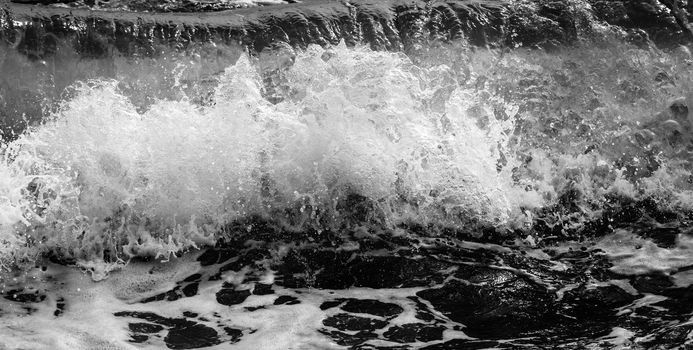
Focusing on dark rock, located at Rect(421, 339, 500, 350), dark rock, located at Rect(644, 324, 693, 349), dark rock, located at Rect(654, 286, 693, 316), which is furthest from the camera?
dark rock, located at Rect(654, 286, 693, 316)

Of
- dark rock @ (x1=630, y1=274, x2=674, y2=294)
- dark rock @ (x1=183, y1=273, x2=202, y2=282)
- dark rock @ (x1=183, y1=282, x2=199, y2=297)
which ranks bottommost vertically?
dark rock @ (x1=183, y1=282, x2=199, y2=297)

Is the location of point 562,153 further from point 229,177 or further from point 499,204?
point 229,177

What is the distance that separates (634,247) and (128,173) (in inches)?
129

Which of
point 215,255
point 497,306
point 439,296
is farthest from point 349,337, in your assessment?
point 215,255

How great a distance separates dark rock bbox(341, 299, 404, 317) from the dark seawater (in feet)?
0.04

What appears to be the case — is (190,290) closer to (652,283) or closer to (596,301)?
(596,301)

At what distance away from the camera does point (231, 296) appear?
473 cm

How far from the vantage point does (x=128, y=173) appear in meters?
5.49

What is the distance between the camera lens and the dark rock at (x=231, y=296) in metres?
4.67

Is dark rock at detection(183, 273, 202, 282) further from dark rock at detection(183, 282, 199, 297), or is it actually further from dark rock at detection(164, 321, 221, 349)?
dark rock at detection(164, 321, 221, 349)

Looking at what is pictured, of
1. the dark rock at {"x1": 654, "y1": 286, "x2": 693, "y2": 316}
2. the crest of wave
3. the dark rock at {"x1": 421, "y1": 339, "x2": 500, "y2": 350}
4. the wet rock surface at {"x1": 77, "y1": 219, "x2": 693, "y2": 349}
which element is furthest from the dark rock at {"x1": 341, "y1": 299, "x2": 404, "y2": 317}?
the dark rock at {"x1": 654, "y1": 286, "x2": 693, "y2": 316}

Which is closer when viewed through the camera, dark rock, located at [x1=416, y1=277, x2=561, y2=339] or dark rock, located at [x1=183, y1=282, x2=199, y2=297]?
dark rock, located at [x1=416, y1=277, x2=561, y2=339]

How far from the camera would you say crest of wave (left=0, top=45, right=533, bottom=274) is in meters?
5.26

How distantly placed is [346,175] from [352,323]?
152 cm
